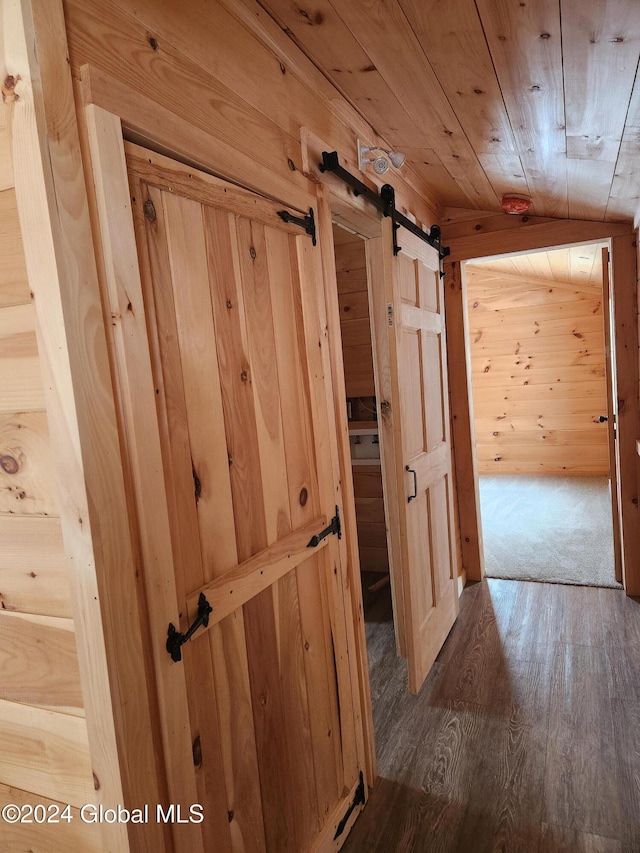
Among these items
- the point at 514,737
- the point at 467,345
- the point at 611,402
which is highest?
the point at 467,345

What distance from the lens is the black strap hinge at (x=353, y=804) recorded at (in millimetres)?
1717

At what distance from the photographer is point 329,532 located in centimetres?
174

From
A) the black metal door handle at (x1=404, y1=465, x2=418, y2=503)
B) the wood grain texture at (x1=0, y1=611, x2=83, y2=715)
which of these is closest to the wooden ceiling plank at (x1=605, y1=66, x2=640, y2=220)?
the black metal door handle at (x1=404, y1=465, x2=418, y2=503)

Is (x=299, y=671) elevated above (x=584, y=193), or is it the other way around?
(x=584, y=193)

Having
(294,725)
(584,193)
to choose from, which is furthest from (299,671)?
(584,193)

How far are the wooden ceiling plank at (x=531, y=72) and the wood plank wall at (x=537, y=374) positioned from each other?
461 centimetres

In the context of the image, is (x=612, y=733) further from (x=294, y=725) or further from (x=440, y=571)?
(x=294, y=725)

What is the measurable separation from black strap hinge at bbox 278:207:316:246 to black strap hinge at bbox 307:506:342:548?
88 cm

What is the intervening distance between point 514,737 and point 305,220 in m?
2.06

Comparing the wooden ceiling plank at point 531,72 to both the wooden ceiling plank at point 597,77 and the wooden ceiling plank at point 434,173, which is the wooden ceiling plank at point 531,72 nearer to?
the wooden ceiling plank at point 597,77

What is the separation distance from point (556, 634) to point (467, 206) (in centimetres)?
246

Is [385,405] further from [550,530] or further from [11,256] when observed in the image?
[550,530]

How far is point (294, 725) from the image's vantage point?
5.01ft

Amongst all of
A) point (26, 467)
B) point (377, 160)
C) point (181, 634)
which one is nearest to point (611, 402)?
point (377, 160)
